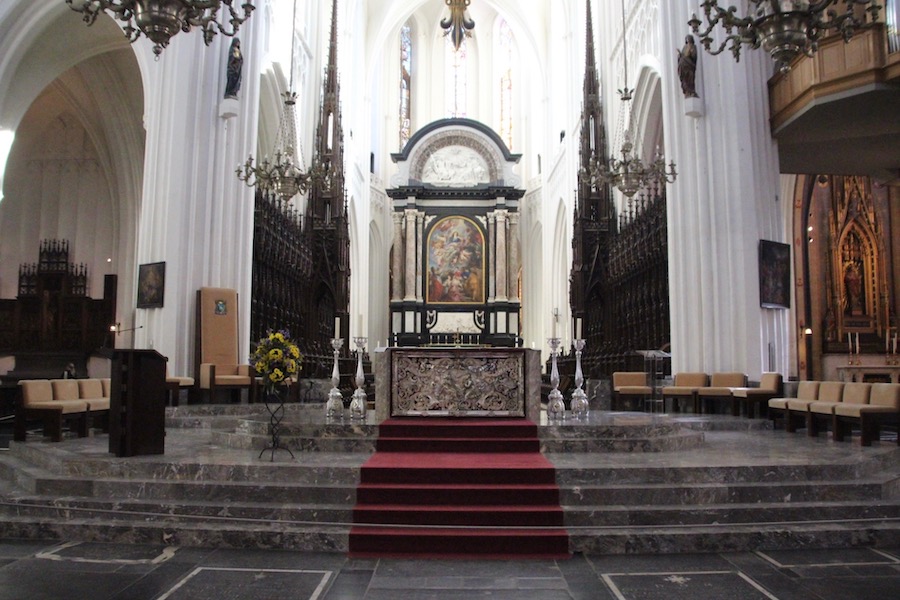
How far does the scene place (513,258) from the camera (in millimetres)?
24531

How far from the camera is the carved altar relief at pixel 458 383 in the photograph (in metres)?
7.00

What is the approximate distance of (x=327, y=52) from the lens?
17.9 m

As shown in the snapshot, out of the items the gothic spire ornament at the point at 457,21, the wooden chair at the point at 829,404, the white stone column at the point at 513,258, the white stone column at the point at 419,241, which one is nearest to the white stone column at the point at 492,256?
the white stone column at the point at 513,258

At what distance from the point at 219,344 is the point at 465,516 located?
680 cm

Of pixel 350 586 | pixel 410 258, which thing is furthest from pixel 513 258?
pixel 350 586

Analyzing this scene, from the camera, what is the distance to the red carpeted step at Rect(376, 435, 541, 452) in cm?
597

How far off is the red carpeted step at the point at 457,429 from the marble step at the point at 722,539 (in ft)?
6.12

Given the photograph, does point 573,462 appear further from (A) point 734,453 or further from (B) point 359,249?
(B) point 359,249

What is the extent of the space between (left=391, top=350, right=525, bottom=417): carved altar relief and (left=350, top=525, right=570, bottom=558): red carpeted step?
8.71ft

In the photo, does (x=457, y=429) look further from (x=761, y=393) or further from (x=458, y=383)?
(x=761, y=393)

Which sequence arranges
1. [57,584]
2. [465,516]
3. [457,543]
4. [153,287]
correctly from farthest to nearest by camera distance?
1. [153,287]
2. [465,516]
3. [457,543]
4. [57,584]

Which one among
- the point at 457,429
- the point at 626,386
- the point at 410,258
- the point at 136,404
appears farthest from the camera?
the point at 410,258

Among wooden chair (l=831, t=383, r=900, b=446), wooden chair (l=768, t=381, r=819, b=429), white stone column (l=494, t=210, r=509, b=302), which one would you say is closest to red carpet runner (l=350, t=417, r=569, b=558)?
wooden chair (l=831, t=383, r=900, b=446)

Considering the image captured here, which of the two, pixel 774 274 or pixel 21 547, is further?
pixel 774 274
